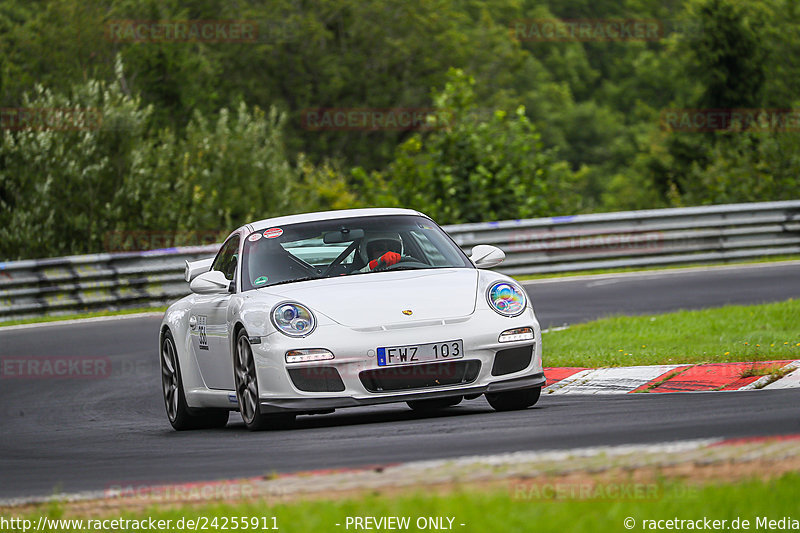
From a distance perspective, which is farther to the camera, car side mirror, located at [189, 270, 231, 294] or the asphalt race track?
car side mirror, located at [189, 270, 231, 294]

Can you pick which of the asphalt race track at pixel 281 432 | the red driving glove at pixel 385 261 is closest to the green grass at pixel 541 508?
the asphalt race track at pixel 281 432

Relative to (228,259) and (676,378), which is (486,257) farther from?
(228,259)

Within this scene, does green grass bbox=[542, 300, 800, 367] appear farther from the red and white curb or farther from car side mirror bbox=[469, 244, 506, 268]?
car side mirror bbox=[469, 244, 506, 268]

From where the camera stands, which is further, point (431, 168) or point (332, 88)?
point (332, 88)

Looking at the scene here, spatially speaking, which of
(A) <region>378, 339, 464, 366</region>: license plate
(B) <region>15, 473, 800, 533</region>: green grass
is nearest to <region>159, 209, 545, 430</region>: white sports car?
(A) <region>378, 339, 464, 366</region>: license plate

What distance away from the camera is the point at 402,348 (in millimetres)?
8188

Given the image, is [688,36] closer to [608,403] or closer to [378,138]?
[378,138]

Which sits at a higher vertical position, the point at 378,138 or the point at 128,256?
the point at 128,256

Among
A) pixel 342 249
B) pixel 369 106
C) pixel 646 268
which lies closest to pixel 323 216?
pixel 342 249

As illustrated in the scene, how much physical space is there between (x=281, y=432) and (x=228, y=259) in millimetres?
2010

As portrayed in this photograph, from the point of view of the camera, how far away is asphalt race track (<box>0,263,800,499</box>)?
6.47 metres

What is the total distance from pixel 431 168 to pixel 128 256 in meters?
6.97

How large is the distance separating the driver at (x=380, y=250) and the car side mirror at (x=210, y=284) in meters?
0.92

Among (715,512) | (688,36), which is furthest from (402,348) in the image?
(688,36)
